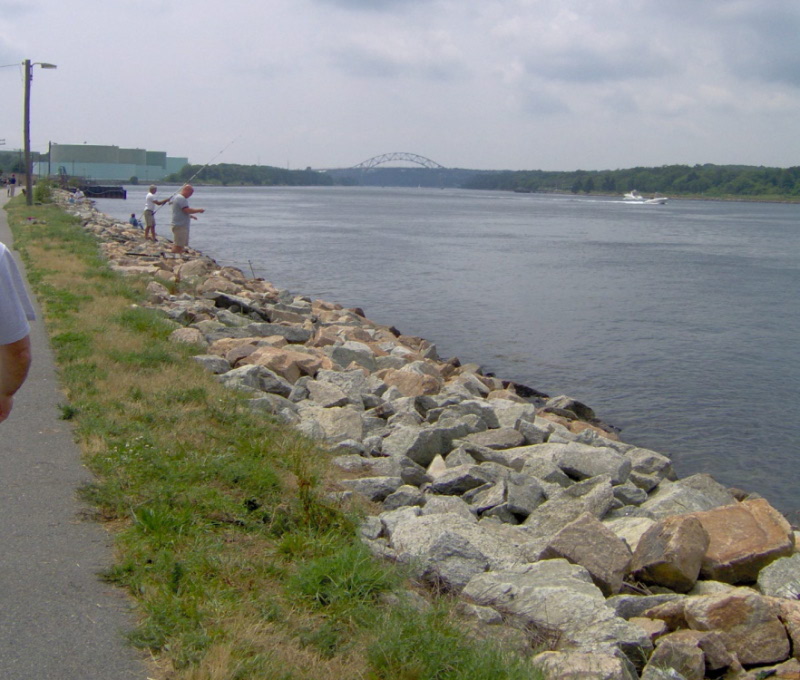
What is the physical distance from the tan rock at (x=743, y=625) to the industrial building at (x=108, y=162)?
4759 inches

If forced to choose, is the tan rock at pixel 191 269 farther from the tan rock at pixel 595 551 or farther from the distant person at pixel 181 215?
the tan rock at pixel 595 551

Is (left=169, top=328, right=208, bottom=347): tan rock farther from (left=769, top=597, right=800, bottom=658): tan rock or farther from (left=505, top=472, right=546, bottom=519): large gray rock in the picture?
(left=769, top=597, right=800, bottom=658): tan rock

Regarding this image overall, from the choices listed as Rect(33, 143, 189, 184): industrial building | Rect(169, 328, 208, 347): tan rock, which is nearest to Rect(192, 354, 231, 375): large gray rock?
Rect(169, 328, 208, 347): tan rock

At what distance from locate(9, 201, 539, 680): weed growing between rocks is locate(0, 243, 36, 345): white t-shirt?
1.23 meters

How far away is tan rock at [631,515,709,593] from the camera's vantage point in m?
4.89

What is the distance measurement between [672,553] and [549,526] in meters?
1.03

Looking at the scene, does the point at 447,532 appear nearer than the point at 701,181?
Yes

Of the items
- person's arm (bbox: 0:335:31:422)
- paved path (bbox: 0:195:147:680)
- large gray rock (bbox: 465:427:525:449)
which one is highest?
person's arm (bbox: 0:335:31:422)

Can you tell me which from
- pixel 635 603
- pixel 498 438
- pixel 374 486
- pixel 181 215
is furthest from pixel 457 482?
pixel 181 215

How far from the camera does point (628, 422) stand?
41.0 feet

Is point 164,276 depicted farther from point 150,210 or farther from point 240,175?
point 240,175

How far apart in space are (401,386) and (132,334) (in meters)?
3.17

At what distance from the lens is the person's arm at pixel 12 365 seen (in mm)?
3045

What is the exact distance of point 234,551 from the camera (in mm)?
4156
